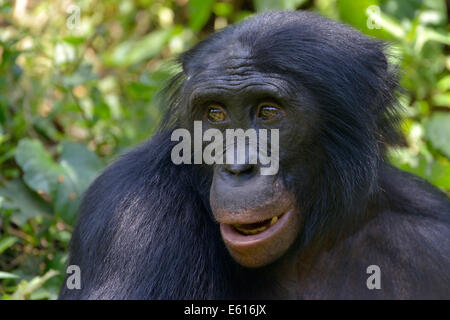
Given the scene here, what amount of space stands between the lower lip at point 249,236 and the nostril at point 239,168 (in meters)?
0.35

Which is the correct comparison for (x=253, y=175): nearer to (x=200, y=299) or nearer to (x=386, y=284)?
(x=200, y=299)

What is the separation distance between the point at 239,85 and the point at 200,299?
4.64ft

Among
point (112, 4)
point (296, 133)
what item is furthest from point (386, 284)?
point (112, 4)

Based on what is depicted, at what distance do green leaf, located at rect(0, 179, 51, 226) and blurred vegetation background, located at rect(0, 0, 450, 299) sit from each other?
1cm

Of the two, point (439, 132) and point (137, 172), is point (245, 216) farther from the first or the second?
point (439, 132)

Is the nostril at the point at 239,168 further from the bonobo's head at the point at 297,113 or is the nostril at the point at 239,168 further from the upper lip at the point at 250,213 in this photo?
the upper lip at the point at 250,213

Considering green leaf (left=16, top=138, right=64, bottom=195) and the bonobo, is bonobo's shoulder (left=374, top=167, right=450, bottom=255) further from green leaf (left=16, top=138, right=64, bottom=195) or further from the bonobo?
green leaf (left=16, top=138, right=64, bottom=195)

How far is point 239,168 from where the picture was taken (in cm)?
394

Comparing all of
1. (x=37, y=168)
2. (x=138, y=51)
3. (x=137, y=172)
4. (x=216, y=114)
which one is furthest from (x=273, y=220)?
(x=138, y=51)

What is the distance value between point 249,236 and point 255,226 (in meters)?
0.14

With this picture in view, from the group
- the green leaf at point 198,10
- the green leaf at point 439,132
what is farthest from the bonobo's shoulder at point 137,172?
the green leaf at point 198,10

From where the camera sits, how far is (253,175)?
399 cm

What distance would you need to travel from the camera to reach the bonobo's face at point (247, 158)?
3.93m

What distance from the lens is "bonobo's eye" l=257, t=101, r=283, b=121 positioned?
4.29 meters
